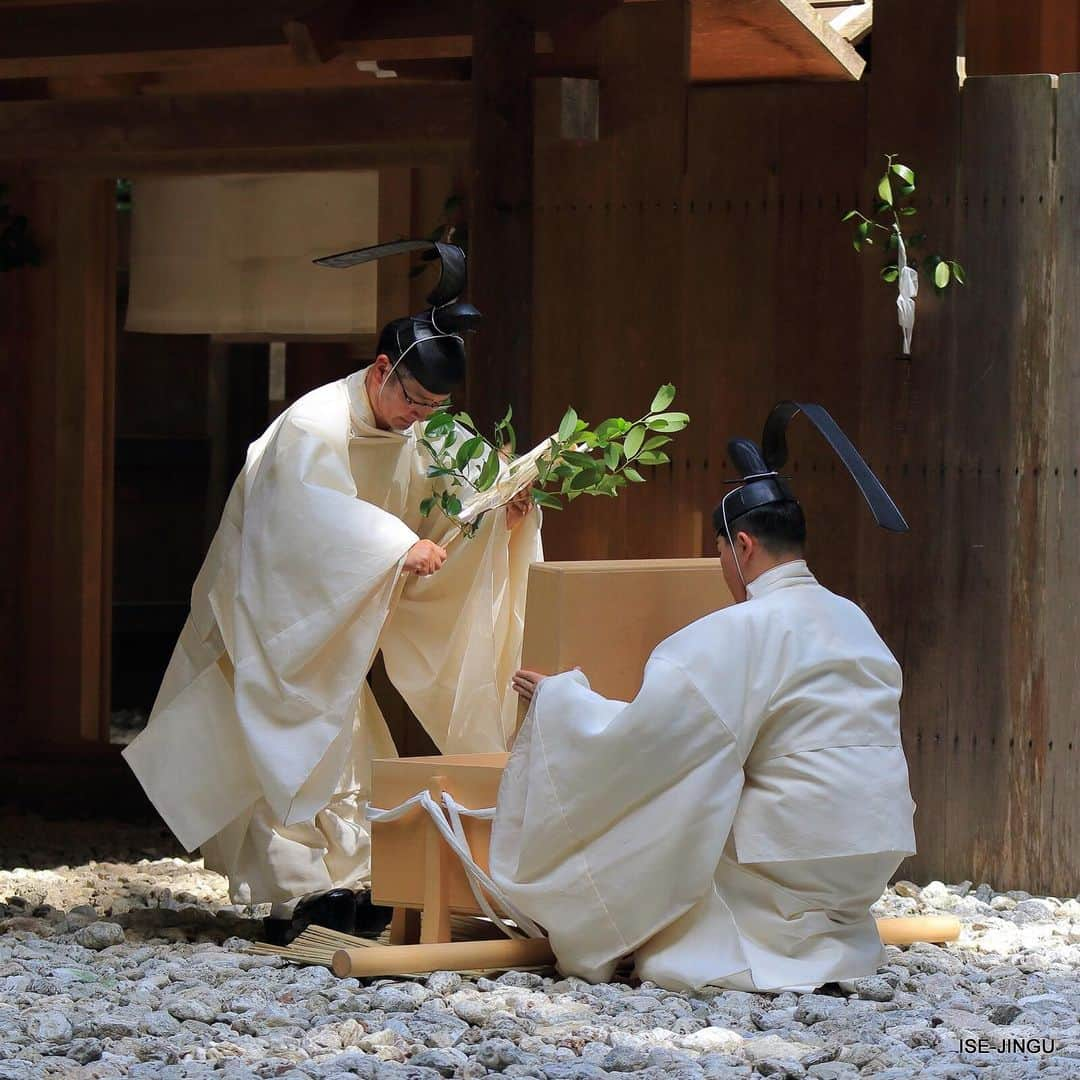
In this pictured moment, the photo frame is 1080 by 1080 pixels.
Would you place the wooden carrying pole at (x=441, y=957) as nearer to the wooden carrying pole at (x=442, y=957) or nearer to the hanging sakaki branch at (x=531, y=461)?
the wooden carrying pole at (x=442, y=957)

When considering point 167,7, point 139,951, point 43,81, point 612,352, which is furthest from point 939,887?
point 43,81

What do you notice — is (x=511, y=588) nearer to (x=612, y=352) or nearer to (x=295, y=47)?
(x=612, y=352)

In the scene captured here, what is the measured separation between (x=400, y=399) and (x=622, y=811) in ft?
4.50

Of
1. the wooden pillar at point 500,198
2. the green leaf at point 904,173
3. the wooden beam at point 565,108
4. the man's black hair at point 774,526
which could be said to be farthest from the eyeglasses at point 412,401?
the green leaf at point 904,173

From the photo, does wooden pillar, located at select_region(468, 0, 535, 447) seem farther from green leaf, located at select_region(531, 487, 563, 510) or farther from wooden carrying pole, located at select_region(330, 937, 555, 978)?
wooden carrying pole, located at select_region(330, 937, 555, 978)

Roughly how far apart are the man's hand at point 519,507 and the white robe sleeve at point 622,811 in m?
0.90

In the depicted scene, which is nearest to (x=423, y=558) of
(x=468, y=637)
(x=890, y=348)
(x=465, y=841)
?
(x=468, y=637)

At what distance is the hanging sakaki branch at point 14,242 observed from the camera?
678 cm

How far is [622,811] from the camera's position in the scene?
13.1ft

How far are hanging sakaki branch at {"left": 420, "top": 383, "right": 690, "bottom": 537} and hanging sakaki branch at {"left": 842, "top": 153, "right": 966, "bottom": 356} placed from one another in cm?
93

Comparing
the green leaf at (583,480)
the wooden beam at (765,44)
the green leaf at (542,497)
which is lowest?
the green leaf at (542,497)

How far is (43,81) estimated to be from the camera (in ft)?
22.0

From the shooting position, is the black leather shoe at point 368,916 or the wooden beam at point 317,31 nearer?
the black leather shoe at point 368,916

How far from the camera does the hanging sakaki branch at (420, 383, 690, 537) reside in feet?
15.0
